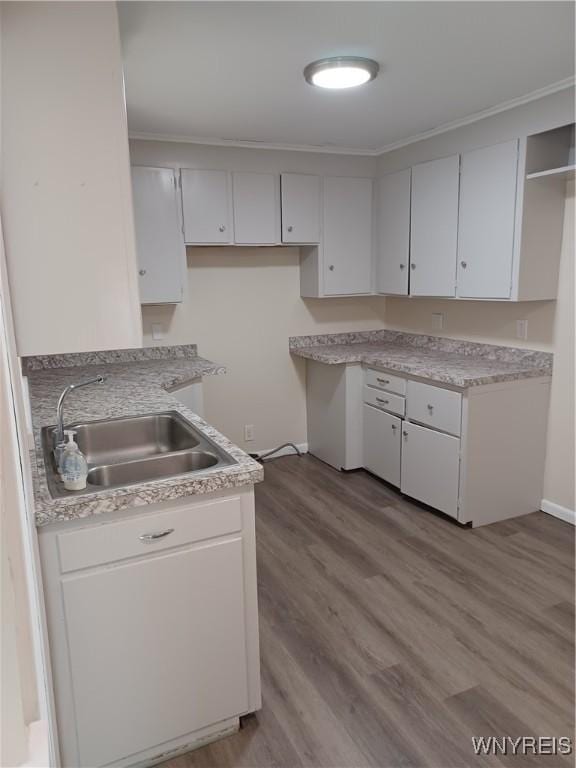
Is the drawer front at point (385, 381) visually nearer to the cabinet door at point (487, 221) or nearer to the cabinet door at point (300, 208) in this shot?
the cabinet door at point (487, 221)

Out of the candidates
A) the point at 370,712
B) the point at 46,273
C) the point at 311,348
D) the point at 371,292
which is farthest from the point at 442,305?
the point at 46,273

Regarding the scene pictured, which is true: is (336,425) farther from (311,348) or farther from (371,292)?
(371,292)

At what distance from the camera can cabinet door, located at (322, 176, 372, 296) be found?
13.0 feet

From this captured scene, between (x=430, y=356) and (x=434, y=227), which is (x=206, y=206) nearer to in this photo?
(x=434, y=227)

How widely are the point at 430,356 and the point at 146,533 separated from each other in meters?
2.69

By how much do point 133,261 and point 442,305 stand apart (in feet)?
9.51

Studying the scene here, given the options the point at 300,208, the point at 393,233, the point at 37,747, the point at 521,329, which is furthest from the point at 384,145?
the point at 37,747

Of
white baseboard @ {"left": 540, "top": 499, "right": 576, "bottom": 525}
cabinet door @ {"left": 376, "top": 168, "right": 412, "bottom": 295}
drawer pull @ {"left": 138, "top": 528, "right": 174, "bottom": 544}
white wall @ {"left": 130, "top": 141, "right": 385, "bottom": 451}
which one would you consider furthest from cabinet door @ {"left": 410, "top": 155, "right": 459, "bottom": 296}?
drawer pull @ {"left": 138, "top": 528, "right": 174, "bottom": 544}

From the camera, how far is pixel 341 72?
2.26m

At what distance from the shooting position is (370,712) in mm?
1837

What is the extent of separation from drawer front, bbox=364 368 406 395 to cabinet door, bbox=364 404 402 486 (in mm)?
179

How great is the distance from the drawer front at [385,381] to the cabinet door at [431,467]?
231 mm

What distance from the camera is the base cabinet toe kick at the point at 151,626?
1.48 metres

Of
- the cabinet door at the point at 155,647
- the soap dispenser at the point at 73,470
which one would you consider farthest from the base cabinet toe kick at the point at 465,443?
the soap dispenser at the point at 73,470
